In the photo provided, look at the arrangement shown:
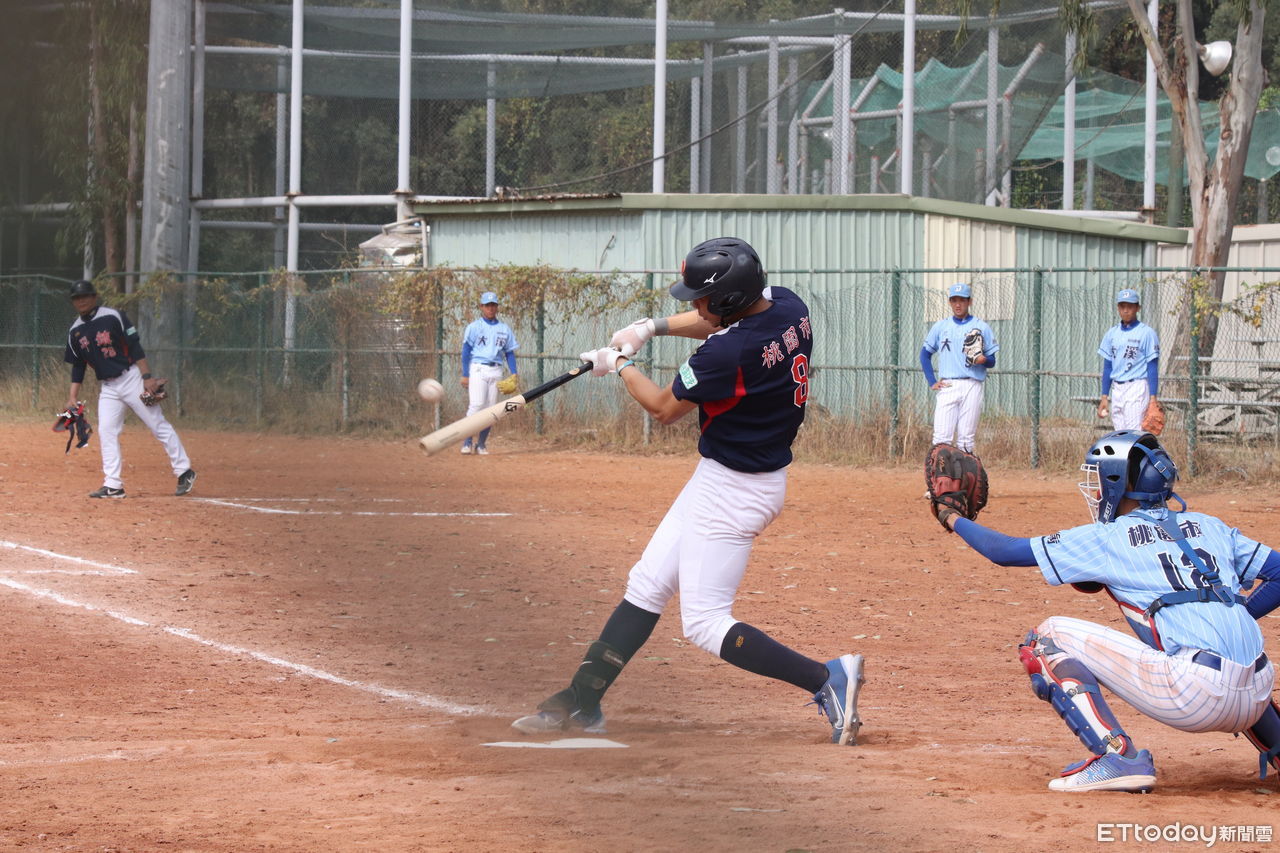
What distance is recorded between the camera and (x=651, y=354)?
67.5 feet

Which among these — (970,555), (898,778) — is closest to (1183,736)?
(898,778)

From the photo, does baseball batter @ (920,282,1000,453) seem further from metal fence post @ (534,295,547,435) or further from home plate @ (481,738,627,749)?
home plate @ (481,738,627,749)

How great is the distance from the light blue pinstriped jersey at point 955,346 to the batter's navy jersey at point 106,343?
789 cm

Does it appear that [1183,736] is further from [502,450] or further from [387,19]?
[387,19]

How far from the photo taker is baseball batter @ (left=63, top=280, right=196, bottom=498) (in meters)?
13.7

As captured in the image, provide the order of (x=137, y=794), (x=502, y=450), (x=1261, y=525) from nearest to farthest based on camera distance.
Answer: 1. (x=137, y=794)
2. (x=1261, y=525)
3. (x=502, y=450)

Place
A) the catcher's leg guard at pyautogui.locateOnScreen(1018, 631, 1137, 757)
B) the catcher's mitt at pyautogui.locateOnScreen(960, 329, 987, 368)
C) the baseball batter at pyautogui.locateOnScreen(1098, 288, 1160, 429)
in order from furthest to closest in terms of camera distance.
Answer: the catcher's mitt at pyautogui.locateOnScreen(960, 329, 987, 368) < the baseball batter at pyautogui.locateOnScreen(1098, 288, 1160, 429) < the catcher's leg guard at pyautogui.locateOnScreen(1018, 631, 1137, 757)

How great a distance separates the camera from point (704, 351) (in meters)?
5.46

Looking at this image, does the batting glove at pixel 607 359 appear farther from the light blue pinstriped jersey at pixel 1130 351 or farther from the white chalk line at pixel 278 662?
the light blue pinstriped jersey at pixel 1130 351

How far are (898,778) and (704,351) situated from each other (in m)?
1.72

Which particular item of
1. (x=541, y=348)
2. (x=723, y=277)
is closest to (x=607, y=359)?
(x=723, y=277)

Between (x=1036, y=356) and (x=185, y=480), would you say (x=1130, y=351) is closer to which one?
(x=1036, y=356)

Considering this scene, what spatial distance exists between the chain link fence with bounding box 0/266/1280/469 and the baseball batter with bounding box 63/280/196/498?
6826mm

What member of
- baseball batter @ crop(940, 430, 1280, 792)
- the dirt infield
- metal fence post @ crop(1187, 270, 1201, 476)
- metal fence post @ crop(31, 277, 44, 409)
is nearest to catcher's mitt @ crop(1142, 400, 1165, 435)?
the dirt infield
